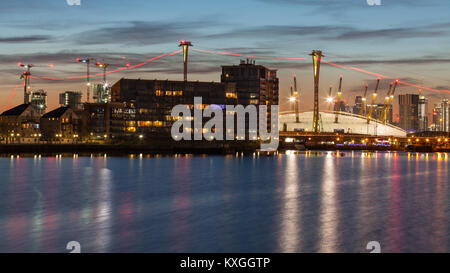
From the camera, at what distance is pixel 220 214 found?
38.8 m

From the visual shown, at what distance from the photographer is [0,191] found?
5306cm

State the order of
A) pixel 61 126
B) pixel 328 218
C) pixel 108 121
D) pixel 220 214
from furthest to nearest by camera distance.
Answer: pixel 61 126 → pixel 108 121 → pixel 220 214 → pixel 328 218

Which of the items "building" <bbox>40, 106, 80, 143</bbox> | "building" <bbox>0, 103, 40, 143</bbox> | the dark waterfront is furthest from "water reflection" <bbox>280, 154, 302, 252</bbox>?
"building" <bbox>0, 103, 40, 143</bbox>

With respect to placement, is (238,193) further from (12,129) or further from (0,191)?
(12,129)

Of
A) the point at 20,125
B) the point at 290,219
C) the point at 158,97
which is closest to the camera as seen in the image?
the point at 290,219

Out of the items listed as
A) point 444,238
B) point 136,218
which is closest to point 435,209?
point 444,238

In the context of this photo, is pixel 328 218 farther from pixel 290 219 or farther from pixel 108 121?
pixel 108 121

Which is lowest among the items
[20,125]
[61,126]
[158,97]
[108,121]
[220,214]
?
[220,214]

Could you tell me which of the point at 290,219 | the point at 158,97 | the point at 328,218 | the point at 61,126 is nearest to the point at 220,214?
the point at 290,219

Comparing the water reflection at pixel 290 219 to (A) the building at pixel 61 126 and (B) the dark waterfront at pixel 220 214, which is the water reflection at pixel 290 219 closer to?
(B) the dark waterfront at pixel 220 214

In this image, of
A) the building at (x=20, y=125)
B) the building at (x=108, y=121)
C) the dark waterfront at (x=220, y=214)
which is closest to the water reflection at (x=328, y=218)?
the dark waterfront at (x=220, y=214)

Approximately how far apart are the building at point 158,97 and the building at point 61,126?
49.7ft

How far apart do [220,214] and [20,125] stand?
476ft
